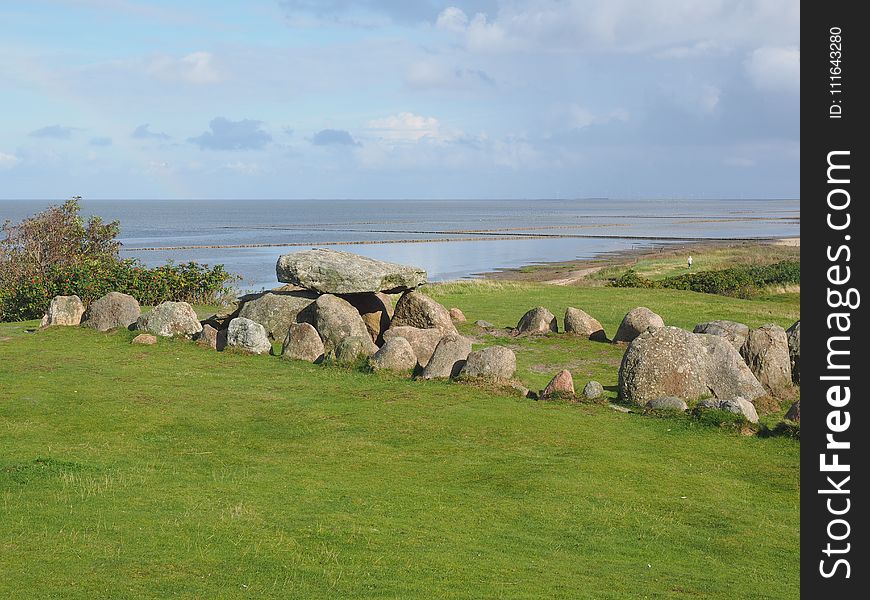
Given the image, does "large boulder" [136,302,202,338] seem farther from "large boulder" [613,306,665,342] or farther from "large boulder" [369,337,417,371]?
"large boulder" [613,306,665,342]

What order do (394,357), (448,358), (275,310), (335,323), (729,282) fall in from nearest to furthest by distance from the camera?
(448,358), (394,357), (335,323), (275,310), (729,282)

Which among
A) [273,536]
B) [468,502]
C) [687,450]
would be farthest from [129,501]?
[687,450]

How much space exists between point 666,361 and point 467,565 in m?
10.7

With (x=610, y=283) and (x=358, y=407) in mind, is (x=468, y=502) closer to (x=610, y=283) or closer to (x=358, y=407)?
(x=358, y=407)

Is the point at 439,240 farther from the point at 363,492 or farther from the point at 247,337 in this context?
the point at 363,492

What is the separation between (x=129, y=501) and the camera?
43.1ft

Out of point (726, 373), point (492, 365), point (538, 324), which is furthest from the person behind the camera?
point (538, 324)

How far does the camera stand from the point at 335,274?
2847 centimetres

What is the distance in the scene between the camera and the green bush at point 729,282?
47.1 m

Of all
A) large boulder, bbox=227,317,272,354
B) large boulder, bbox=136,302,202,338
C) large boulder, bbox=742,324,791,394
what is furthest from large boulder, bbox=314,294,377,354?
large boulder, bbox=742,324,791,394

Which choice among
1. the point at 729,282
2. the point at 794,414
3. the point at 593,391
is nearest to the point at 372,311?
the point at 593,391

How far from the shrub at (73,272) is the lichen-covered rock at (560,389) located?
19.9 metres

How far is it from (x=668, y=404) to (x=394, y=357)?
23.7ft

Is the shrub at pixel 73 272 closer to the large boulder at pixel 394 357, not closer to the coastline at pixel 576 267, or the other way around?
the large boulder at pixel 394 357
